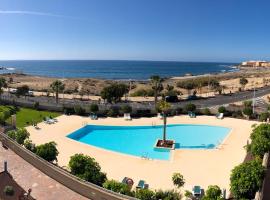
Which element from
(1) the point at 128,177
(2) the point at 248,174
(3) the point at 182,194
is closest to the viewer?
(2) the point at 248,174

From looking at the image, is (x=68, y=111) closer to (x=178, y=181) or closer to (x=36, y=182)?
(x=36, y=182)

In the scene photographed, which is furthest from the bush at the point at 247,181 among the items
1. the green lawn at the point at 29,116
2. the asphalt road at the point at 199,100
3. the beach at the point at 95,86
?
the beach at the point at 95,86

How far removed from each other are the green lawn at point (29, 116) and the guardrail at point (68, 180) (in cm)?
1512

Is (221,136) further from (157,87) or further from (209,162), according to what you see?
(157,87)

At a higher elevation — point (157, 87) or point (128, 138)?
point (157, 87)

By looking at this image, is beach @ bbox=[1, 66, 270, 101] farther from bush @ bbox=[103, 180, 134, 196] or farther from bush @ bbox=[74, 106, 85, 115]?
bush @ bbox=[103, 180, 134, 196]

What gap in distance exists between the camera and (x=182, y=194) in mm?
22625


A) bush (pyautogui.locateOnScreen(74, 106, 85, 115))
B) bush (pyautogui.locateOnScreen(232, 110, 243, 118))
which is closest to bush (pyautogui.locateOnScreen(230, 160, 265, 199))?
bush (pyautogui.locateOnScreen(232, 110, 243, 118))

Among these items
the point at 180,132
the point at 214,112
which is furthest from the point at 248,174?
the point at 214,112

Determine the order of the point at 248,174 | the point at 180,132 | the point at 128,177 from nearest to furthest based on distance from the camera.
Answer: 1. the point at 248,174
2. the point at 128,177
3. the point at 180,132

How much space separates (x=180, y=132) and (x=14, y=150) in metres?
21.5

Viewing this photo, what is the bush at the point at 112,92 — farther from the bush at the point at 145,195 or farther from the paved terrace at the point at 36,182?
the bush at the point at 145,195

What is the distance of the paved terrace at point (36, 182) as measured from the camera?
848 inches

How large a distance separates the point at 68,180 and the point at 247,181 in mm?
12332
